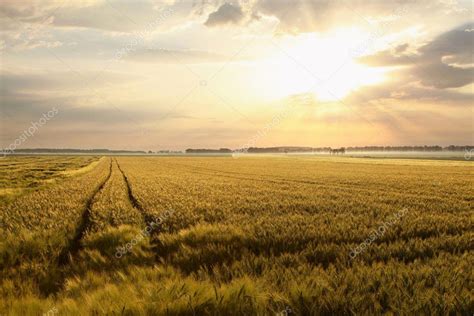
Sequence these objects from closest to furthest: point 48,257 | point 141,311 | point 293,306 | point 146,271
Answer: point 141,311
point 293,306
point 146,271
point 48,257

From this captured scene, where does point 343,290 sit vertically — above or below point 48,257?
above

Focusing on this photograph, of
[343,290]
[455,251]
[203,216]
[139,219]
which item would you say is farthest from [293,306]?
[139,219]

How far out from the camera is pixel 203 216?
12156mm

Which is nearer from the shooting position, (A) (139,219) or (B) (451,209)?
(A) (139,219)

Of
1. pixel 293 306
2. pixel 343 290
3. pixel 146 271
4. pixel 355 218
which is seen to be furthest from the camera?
pixel 355 218

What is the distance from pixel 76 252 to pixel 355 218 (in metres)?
8.14

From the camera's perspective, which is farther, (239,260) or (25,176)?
(25,176)

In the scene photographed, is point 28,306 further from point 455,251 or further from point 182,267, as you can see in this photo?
point 455,251

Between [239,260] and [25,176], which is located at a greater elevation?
[239,260]

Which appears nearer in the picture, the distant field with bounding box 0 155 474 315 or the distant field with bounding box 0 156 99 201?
the distant field with bounding box 0 155 474 315

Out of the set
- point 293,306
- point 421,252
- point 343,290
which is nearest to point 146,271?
point 293,306

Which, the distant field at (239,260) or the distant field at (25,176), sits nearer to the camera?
the distant field at (239,260)

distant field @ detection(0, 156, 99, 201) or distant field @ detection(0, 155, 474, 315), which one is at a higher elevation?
distant field @ detection(0, 155, 474, 315)

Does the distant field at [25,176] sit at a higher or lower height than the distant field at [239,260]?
lower
